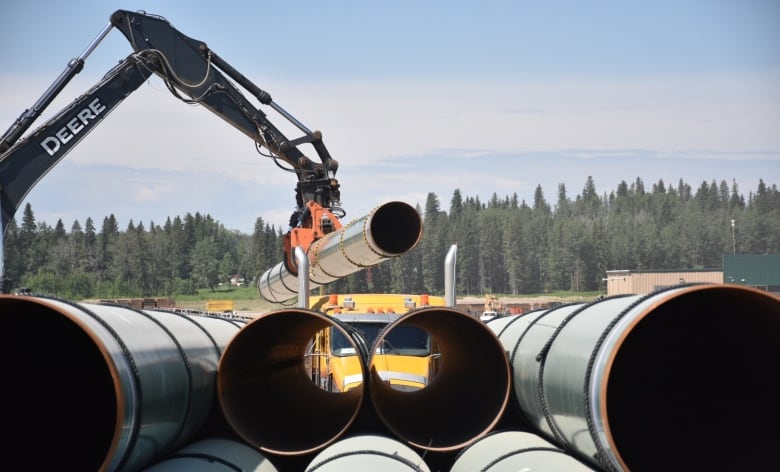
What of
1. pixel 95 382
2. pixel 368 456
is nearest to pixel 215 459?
pixel 368 456

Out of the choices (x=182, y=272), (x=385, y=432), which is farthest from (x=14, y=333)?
(x=182, y=272)

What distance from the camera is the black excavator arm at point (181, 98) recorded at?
17.0 meters

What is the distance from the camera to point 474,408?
987 cm

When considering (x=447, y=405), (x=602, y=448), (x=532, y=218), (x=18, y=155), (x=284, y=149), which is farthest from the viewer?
(x=532, y=218)

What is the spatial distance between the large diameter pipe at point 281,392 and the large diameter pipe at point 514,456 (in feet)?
3.95

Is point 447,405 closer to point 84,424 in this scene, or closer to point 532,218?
point 84,424

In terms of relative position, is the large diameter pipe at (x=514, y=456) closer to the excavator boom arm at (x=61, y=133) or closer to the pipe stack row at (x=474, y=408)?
the pipe stack row at (x=474, y=408)

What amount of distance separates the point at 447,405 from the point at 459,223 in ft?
501

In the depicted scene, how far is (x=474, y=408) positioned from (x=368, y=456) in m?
2.72

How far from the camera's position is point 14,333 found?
772 centimetres

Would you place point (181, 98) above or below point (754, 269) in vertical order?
above

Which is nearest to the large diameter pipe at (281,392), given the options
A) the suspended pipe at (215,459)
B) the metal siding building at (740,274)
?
the suspended pipe at (215,459)

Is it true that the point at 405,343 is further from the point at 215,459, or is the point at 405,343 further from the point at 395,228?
the point at 215,459

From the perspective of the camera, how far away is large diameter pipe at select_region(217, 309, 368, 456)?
8.50m
